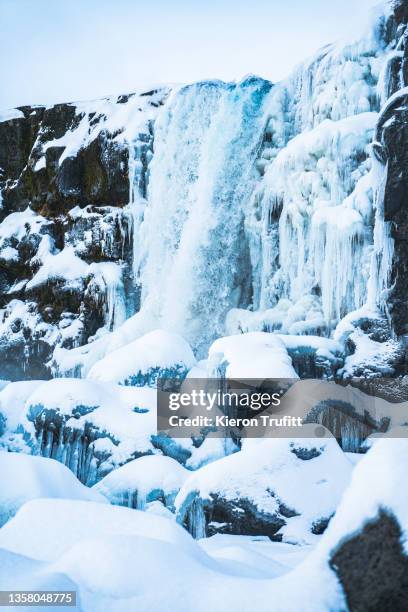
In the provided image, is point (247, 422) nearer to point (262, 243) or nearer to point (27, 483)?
point (27, 483)

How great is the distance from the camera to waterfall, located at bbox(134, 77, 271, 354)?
54.3ft

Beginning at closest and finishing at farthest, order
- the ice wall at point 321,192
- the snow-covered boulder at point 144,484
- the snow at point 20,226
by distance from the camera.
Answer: the snow-covered boulder at point 144,484 < the ice wall at point 321,192 < the snow at point 20,226

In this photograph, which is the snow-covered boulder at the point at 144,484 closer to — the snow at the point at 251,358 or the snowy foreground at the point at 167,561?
the snow at the point at 251,358

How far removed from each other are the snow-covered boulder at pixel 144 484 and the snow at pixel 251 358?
1831 mm

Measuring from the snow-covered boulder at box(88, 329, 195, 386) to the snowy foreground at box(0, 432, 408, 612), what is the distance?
6694mm

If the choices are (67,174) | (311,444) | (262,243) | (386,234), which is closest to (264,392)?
(311,444)

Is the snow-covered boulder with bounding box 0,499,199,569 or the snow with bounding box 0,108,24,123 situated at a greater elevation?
the snow with bounding box 0,108,24,123

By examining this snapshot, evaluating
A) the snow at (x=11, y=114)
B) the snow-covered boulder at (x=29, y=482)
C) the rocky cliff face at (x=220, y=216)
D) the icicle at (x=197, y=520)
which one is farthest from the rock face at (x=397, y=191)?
the snow at (x=11, y=114)

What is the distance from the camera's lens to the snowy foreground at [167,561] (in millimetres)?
2396

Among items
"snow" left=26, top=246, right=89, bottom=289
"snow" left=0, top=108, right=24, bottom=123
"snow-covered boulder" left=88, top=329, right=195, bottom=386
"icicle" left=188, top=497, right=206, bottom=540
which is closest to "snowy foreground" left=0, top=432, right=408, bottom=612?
"icicle" left=188, top=497, right=206, bottom=540

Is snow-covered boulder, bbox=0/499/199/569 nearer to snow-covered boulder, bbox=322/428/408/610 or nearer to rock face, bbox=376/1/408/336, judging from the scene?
snow-covered boulder, bbox=322/428/408/610

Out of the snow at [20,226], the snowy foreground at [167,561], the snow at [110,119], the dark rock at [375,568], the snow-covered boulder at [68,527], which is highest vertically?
the snow at [110,119]

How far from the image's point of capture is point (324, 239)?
13.0 meters

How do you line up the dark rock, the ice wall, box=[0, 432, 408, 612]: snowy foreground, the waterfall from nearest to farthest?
1. the dark rock
2. box=[0, 432, 408, 612]: snowy foreground
3. the ice wall
4. the waterfall
